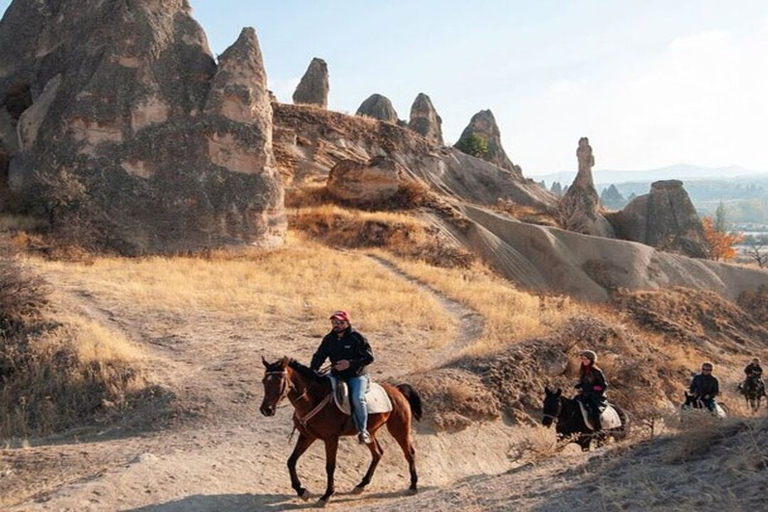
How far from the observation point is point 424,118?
56.6 meters

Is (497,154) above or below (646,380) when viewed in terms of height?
above

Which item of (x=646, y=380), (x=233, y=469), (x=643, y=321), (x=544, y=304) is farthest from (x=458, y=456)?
(x=643, y=321)

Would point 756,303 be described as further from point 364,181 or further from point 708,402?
point 708,402

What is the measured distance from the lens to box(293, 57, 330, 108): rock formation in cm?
4900

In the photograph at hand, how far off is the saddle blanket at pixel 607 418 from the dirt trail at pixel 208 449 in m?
1.97

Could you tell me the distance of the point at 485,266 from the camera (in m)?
29.8

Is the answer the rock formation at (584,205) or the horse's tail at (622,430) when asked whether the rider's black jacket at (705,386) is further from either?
the rock formation at (584,205)

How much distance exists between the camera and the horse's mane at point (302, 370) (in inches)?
339

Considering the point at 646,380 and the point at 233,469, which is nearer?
the point at 233,469

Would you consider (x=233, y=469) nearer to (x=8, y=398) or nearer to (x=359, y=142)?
(x=8, y=398)

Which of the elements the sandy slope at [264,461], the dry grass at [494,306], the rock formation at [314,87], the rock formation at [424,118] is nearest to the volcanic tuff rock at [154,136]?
the dry grass at [494,306]

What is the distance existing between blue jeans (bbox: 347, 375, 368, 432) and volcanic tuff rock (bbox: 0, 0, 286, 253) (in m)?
14.6

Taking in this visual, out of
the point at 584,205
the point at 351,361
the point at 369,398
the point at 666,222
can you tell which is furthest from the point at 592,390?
the point at 666,222

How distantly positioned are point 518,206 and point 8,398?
35596mm
